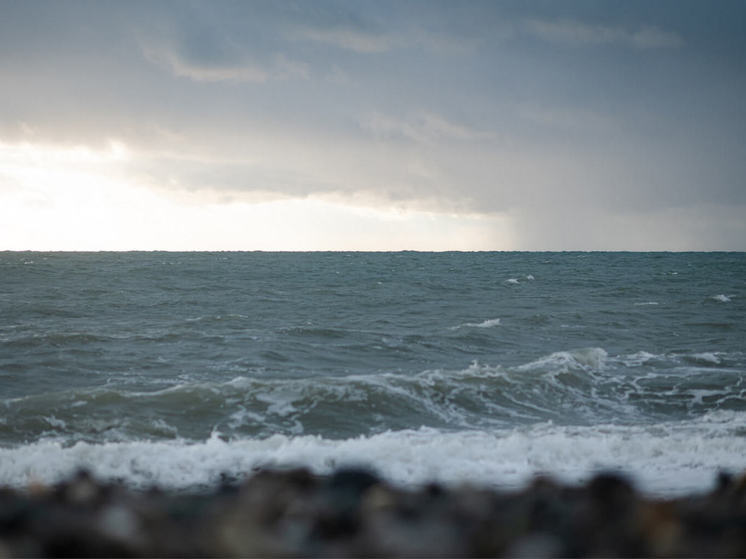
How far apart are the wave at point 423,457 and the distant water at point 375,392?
1.5 inches

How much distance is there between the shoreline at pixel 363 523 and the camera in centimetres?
296

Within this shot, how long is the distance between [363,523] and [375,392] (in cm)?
1016

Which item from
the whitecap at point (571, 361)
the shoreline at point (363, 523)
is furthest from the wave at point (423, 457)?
the whitecap at point (571, 361)

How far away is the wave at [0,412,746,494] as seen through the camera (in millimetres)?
8219

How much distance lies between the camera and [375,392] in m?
13.3

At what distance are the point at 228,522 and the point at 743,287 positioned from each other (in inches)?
1974

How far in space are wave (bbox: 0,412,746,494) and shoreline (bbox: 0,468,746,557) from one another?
417 cm

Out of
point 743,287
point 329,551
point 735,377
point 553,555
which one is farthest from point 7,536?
point 743,287

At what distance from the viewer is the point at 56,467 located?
8664 millimetres

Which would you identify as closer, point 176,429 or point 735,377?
point 176,429

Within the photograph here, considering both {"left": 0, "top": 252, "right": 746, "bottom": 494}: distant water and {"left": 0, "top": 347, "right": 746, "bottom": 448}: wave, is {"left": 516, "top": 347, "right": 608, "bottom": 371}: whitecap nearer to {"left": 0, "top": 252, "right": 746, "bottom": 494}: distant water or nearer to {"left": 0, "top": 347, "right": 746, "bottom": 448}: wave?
{"left": 0, "top": 252, "right": 746, "bottom": 494}: distant water

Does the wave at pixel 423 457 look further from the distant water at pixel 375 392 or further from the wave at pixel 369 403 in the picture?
the wave at pixel 369 403

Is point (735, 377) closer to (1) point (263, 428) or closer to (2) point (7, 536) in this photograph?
(1) point (263, 428)

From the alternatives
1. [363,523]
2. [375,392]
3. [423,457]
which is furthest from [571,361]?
[363,523]
